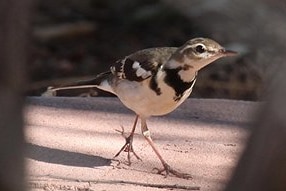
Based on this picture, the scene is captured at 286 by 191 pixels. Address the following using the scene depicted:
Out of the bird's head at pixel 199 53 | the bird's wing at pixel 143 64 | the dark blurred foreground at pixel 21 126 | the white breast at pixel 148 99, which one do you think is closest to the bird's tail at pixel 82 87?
the bird's wing at pixel 143 64

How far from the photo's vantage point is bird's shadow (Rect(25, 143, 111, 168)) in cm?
366

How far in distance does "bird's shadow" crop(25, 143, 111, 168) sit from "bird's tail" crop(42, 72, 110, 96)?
51 centimetres

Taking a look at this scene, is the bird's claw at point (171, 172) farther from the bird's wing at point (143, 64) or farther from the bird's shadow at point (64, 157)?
the bird's wing at point (143, 64)

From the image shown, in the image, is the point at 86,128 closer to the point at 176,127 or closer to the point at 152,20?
the point at 176,127

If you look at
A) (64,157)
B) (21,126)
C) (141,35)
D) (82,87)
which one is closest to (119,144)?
(64,157)

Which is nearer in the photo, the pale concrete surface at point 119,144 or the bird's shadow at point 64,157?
the pale concrete surface at point 119,144

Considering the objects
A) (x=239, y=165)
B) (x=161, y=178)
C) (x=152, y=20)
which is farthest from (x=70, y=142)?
(x=152, y=20)

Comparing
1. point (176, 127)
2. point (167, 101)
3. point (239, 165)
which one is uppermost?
point (176, 127)

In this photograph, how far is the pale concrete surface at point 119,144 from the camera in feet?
11.4

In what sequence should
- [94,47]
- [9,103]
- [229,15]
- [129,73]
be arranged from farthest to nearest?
[94,47], [229,15], [129,73], [9,103]

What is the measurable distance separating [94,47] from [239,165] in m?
7.25

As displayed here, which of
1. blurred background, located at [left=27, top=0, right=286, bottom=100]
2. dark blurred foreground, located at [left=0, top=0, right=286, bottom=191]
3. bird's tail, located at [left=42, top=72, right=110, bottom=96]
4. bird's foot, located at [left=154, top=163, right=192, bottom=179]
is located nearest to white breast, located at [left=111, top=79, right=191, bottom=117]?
bird's foot, located at [left=154, top=163, right=192, bottom=179]

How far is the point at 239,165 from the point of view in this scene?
4.46 ft

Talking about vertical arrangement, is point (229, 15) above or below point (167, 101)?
above
